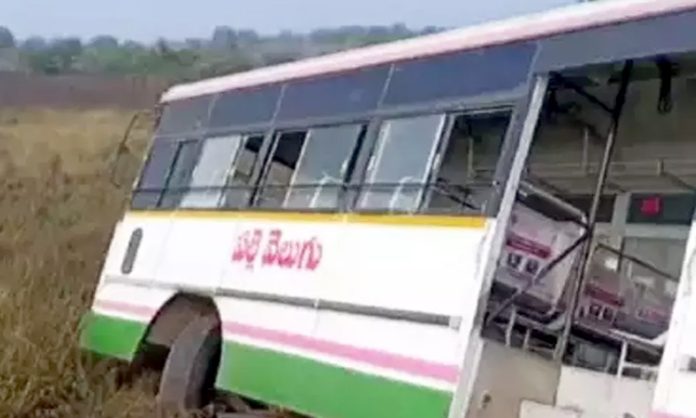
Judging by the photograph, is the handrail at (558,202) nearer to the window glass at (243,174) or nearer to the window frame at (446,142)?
the window frame at (446,142)

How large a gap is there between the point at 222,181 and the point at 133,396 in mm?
1726

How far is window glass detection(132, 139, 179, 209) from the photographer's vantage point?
12.0 meters

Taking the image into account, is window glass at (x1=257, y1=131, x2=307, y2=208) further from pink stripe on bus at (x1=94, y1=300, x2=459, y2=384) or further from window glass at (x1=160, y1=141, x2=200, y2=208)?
window glass at (x1=160, y1=141, x2=200, y2=208)

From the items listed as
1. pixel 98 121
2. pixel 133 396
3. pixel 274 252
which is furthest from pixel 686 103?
pixel 98 121

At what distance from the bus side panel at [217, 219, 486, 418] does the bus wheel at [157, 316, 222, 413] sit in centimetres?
98

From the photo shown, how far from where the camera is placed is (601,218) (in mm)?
9562

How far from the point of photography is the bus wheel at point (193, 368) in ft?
34.9

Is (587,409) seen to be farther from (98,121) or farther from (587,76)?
(98,121)

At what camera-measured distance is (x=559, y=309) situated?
807cm

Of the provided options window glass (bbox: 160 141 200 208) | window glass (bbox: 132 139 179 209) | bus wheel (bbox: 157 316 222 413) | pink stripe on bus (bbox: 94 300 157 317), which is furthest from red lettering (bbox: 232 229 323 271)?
window glass (bbox: 132 139 179 209)

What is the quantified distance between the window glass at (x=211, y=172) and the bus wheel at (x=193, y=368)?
92 cm

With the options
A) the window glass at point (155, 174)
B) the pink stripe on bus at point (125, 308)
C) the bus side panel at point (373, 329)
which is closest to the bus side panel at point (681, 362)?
the bus side panel at point (373, 329)

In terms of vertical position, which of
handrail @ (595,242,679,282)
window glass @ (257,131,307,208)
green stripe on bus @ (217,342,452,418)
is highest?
window glass @ (257,131,307,208)

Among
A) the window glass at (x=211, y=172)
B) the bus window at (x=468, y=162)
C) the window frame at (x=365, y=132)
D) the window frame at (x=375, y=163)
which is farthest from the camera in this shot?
the window glass at (x=211, y=172)
